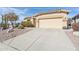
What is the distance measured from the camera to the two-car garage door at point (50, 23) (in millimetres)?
2367

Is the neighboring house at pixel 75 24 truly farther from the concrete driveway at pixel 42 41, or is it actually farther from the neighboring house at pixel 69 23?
the concrete driveway at pixel 42 41

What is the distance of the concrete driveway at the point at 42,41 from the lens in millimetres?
2299

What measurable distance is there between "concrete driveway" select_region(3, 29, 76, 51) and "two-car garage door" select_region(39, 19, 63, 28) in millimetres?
50

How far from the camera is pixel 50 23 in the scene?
2396 mm

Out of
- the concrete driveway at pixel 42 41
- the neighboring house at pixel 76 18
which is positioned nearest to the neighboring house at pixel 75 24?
the neighboring house at pixel 76 18

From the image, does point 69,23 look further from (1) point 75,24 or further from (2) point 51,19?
(2) point 51,19

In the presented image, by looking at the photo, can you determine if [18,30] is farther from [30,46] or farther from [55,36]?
[55,36]

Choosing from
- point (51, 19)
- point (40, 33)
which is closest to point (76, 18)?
point (51, 19)

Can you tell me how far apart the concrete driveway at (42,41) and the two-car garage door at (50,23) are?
50 millimetres

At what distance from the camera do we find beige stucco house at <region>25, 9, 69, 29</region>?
2.34 meters

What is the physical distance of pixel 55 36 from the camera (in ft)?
7.64

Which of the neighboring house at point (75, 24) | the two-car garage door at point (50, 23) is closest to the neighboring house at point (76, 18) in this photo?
the neighboring house at point (75, 24)

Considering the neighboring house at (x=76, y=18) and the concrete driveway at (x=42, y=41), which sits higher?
the neighboring house at (x=76, y=18)
